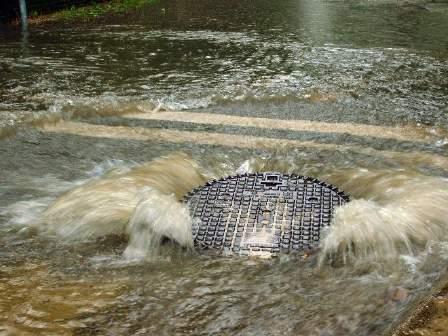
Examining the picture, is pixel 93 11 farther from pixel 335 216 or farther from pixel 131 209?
pixel 335 216

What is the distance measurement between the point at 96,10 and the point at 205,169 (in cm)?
1038

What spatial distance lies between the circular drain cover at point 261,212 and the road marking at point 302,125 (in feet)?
5.74

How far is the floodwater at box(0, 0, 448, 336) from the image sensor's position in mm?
2904

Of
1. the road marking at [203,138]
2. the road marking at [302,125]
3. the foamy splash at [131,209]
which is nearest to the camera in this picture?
the foamy splash at [131,209]

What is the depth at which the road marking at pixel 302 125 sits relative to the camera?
557 centimetres

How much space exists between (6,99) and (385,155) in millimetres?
4654

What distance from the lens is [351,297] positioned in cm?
294

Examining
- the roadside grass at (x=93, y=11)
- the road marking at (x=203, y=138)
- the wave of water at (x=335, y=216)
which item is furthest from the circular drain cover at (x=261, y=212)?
the roadside grass at (x=93, y=11)

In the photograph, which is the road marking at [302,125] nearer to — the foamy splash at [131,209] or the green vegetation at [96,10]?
the foamy splash at [131,209]

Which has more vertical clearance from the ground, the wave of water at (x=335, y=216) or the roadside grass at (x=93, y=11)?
the roadside grass at (x=93, y=11)

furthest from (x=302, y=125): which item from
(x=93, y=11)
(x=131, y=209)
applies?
(x=93, y=11)

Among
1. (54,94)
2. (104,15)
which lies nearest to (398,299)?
(54,94)

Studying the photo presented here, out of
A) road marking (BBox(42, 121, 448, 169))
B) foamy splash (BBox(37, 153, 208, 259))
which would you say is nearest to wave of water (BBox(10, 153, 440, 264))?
foamy splash (BBox(37, 153, 208, 259))

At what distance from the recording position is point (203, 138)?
18.6 feet
